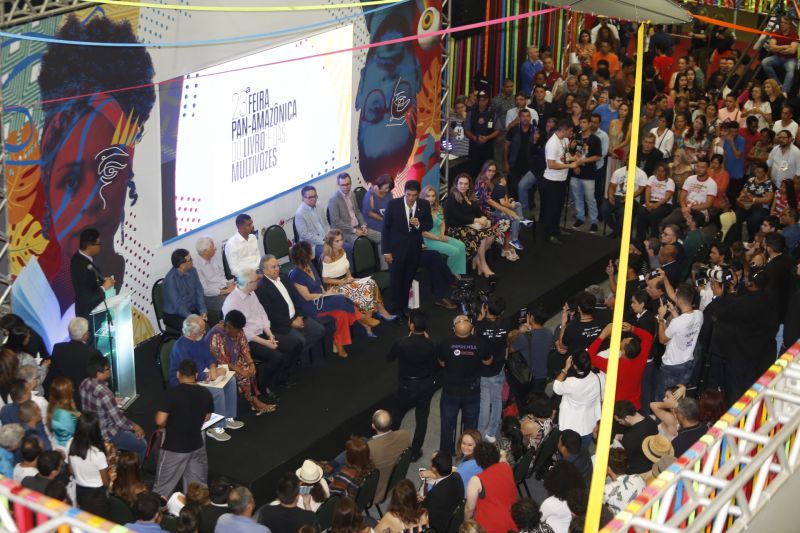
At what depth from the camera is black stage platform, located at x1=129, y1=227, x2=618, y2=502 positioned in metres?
7.55

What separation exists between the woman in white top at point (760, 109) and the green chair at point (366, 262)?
17.2ft

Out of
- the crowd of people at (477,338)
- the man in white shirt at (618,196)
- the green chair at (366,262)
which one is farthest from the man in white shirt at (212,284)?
the man in white shirt at (618,196)

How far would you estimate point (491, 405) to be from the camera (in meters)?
8.04

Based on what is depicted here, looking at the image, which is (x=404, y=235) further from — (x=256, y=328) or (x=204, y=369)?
(x=204, y=369)

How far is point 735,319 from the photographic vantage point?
8109 millimetres

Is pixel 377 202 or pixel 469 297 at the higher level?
pixel 377 202

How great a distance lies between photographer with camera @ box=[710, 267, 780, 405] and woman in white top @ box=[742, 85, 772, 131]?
4.93 metres

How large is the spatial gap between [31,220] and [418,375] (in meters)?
2.92

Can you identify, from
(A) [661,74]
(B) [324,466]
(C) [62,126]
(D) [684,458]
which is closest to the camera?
(D) [684,458]

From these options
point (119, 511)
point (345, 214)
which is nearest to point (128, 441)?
point (119, 511)

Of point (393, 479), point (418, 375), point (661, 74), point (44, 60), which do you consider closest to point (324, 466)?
point (393, 479)

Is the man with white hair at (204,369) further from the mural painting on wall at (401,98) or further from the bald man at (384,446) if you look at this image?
the mural painting on wall at (401,98)

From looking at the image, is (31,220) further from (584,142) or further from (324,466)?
(584,142)

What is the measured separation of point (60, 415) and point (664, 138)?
756cm
